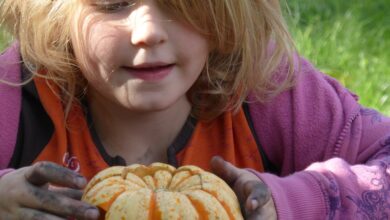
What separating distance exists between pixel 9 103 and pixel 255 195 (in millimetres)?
919

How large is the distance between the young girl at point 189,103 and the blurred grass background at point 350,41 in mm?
940

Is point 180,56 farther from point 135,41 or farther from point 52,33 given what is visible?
point 52,33

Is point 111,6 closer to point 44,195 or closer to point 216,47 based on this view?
point 216,47

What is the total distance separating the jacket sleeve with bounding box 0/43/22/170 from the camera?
261 cm

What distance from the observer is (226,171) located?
2.23m

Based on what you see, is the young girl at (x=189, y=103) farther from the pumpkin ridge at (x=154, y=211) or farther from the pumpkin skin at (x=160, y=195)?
the pumpkin ridge at (x=154, y=211)

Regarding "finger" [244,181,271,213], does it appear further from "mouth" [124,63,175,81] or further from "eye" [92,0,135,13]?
"eye" [92,0,135,13]

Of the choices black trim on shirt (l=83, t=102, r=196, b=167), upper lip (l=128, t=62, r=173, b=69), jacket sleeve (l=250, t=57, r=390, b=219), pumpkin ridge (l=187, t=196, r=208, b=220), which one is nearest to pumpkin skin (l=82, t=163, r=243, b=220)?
pumpkin ridge (l=187, t=196, r=208, b=220)

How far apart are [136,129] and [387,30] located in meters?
2.43

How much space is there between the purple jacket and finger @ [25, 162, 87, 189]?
0.61 meters

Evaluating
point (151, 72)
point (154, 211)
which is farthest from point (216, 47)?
point (154, 211)

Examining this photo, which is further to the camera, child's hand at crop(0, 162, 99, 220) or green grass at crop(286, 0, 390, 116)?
green grass at crop(286, 0, 390, 116)

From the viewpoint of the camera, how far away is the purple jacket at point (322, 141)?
2.47 metres

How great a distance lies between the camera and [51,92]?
271 cm
